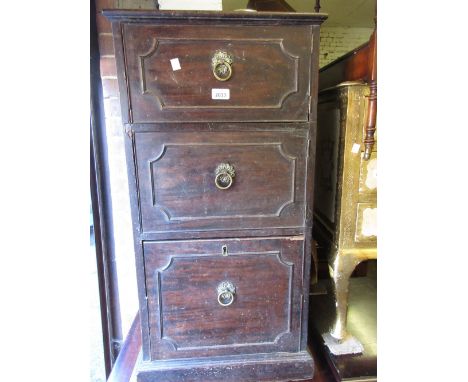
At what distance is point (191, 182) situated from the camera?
33.2 inches

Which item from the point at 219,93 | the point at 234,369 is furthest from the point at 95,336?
the point at 219,93

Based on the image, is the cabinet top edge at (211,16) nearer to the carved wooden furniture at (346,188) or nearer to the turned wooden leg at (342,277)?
the carved wooden furniture at (346,188)

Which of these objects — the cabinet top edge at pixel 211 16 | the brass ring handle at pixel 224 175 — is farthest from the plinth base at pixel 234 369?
the cabinet top edge at pixel 211 16

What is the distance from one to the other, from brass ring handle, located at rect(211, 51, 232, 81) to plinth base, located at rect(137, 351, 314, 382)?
34.0 inches

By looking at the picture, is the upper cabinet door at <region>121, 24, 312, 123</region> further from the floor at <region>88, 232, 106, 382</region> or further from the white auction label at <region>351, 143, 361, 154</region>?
the floor at <region>88, 232, 106, 382</region>

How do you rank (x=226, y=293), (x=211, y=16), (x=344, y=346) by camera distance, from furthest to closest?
(x=344, y=346) → (x=226, y=293) → (x=211, y=16)

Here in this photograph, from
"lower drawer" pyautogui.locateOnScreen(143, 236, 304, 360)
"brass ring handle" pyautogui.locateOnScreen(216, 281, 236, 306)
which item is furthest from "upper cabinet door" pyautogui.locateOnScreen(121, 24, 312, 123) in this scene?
"brass ring handle" pyautogui.locateOnScreen(216, 281, 236, 306)

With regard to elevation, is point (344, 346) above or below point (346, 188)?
below

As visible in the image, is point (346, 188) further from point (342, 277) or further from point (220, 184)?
point (220, 184)

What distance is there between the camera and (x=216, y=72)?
785 mm

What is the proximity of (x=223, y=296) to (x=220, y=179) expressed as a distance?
1.20 ft

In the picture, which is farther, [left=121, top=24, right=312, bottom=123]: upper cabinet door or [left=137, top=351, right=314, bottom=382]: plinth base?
[left=137, top=351, right=314, bottom=382]: plinth base

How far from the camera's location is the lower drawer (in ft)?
2.90
